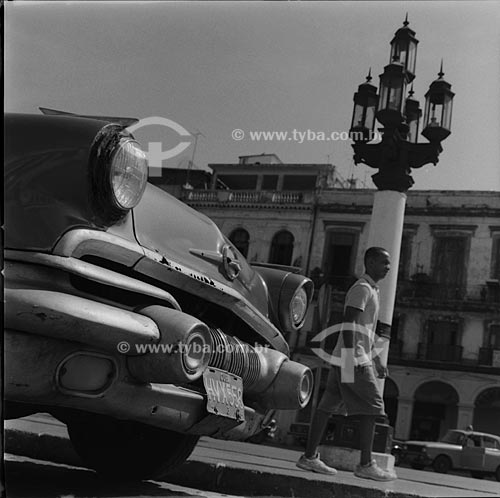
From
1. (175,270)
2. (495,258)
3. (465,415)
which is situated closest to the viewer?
(175,270)

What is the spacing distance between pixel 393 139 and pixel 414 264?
18807 millimetres

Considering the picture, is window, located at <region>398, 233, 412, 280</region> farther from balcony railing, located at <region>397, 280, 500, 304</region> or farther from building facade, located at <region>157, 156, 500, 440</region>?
balcony railing, located at <region>397, 280, 500, 304</region>

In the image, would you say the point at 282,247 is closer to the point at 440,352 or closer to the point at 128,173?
the point at 440,352

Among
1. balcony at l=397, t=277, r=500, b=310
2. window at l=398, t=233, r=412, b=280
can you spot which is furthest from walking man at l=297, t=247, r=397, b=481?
window at l=398, t=233, r=412, b=280

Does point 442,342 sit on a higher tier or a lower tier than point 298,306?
lower

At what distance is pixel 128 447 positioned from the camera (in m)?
2.95

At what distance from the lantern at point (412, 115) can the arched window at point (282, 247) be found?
18140 millimetres

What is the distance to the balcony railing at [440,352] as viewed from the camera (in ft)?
79.9

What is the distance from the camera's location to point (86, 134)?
2.04 metres

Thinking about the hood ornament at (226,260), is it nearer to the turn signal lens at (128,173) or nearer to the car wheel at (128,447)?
the turn signal lens at (128,173)

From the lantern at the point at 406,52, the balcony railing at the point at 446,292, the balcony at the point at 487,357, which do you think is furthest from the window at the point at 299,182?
the lantern at the point at 406,52

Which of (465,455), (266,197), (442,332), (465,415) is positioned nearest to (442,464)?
(465,455)

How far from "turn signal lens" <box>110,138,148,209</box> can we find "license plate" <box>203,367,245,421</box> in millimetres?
607

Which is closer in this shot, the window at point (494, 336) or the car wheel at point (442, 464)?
the car wheel at point (442, 464)
